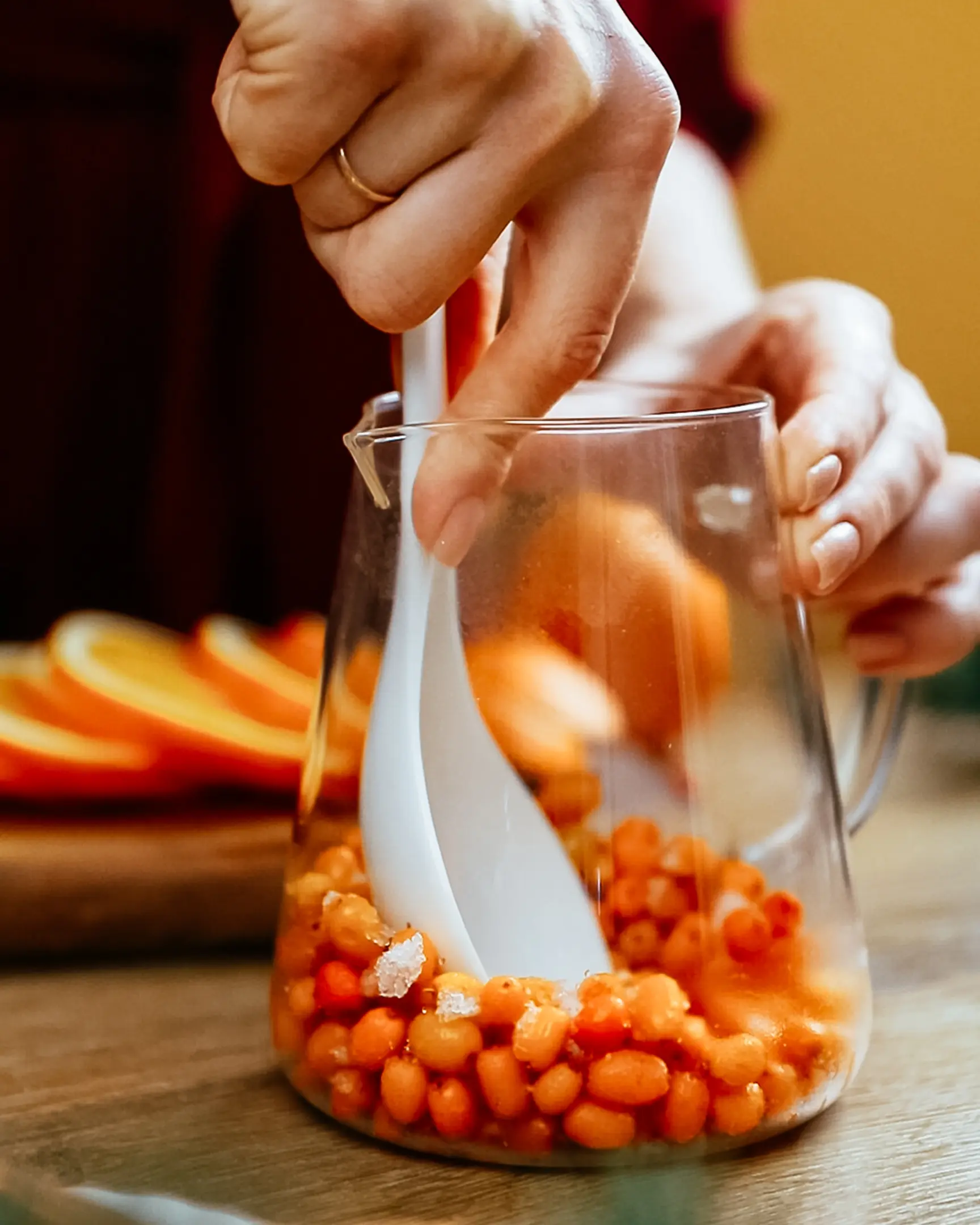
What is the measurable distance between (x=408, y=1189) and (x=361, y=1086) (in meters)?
0.02

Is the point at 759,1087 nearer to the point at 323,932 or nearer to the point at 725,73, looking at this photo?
the point at 323,932

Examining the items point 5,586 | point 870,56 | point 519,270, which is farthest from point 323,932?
point 870,56

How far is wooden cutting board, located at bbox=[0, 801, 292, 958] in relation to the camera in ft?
1.39

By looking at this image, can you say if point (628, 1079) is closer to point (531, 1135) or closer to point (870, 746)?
point (531, 1135)

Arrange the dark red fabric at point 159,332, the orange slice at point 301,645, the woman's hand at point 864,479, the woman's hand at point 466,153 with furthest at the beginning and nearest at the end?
the dark red fabric at point 159,332 → the orange slice at point 301,645 → the woman's hand at point 864,479 → the woman's hand at point 466,153

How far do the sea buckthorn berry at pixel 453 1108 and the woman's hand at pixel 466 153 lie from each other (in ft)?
0.39

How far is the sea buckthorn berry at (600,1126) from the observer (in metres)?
0.27

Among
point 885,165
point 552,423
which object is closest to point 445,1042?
point 552,423

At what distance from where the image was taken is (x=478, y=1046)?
0.28m

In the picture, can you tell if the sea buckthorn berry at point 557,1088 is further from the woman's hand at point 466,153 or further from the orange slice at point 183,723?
the orange slice at point 183,723

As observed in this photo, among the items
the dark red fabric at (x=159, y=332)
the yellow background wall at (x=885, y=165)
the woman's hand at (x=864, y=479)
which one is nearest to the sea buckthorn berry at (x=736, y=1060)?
the woman's hand at (x=864, y=479)

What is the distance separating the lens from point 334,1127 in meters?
0.32

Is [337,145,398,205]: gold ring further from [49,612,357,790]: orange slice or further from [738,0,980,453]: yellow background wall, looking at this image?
[738,0,980,453]: yellow background wall

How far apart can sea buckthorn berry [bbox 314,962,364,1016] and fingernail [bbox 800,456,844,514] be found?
0.53 feet
